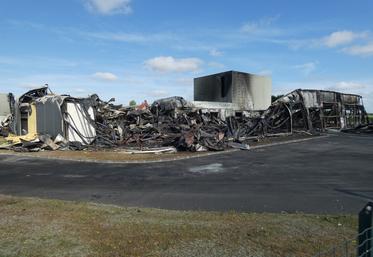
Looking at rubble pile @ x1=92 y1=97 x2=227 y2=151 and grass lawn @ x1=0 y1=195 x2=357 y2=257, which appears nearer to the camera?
grass lawn @ x1=0 y1=195 x2=357 y2=257

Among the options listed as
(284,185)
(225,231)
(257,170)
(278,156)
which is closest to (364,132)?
(278,156)

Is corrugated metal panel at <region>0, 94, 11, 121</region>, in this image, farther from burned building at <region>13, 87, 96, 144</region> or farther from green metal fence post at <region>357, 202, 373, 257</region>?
green metal fence post at <region>357, 202, 373, 257</region>

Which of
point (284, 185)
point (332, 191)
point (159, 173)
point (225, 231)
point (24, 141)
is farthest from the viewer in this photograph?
point (24, 141)

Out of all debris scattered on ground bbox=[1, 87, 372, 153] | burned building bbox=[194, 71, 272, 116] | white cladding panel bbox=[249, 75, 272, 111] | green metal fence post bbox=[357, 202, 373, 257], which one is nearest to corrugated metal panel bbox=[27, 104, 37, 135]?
debris scattered on ground bbox=[1, 87, 372, 153]

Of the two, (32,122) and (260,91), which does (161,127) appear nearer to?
(32,122)

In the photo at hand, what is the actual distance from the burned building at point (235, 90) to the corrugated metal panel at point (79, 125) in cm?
1441

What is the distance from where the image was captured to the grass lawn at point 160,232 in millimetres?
5266

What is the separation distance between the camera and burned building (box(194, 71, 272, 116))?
128 ft

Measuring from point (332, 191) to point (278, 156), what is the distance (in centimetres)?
856

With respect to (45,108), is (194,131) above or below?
below

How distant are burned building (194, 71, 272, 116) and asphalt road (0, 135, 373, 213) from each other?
67.4ft

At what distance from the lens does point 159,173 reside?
44.4 ft

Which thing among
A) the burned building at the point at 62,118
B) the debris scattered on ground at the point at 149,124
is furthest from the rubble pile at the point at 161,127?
the burned building at the point at 62,118

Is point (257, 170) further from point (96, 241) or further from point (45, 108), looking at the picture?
point (45, 108)
